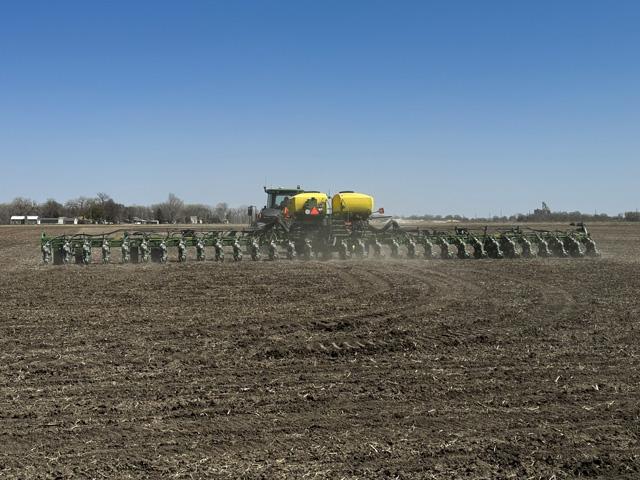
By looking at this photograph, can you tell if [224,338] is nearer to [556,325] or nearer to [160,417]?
[160,417]

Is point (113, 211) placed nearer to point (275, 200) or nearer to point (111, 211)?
point (111, 211)

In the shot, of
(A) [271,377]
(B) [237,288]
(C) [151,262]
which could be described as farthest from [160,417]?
(C) [151,262]

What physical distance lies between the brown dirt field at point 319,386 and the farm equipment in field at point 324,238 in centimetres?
869

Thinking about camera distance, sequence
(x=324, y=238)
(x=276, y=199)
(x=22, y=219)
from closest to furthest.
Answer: (x=324, y=238), (x=276, y=199), (x=22, y=219)

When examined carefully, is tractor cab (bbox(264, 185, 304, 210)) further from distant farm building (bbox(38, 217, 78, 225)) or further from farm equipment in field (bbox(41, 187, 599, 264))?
distant farm building (bbox(38, 217, 78, 225))

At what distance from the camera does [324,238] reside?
875 inches

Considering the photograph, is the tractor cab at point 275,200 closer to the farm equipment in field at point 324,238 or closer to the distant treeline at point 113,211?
the farm equipment in field at point 324,238

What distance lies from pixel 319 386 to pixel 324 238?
16.3 m

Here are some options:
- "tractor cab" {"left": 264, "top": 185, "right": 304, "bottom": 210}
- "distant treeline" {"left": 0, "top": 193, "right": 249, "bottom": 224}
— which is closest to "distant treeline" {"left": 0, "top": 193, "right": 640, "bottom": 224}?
"distant treeline" {"left": 0, "top": 193, "right": 249, "bottom": 224}

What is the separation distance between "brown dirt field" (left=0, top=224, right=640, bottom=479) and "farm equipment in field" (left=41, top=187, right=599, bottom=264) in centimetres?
869

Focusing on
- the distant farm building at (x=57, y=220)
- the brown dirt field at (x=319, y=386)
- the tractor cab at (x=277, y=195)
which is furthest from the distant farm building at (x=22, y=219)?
the brown dirt field at (x=319, y=386)

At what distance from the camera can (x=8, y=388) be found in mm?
5883

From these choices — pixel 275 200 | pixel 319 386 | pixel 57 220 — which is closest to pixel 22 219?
pixel 57 220

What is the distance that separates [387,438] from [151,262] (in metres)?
16.9
